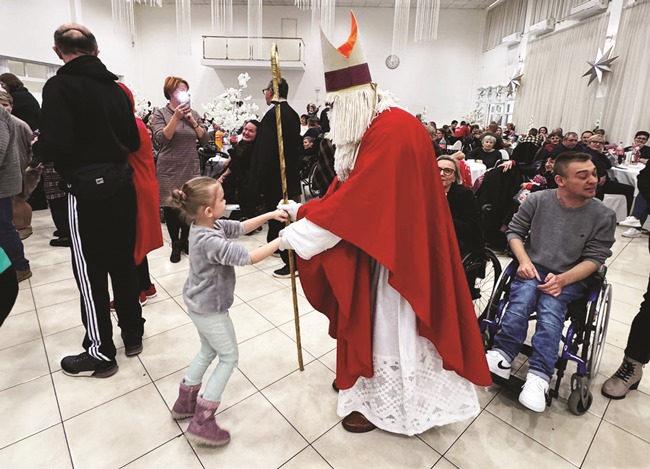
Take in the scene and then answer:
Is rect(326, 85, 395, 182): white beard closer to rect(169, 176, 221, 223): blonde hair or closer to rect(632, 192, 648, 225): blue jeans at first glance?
rect(169, 176, 221, 223): blonde hair

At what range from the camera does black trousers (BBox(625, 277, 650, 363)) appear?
187 cm

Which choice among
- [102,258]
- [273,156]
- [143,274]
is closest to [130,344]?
[102,258]

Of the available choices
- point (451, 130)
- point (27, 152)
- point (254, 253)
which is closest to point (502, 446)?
point (254, 253)

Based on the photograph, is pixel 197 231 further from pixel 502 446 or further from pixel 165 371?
pixel 502 446

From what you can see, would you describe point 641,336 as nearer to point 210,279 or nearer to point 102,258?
point 210,279

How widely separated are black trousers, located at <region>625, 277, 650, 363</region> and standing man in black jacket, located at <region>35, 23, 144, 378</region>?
2628 millimetres

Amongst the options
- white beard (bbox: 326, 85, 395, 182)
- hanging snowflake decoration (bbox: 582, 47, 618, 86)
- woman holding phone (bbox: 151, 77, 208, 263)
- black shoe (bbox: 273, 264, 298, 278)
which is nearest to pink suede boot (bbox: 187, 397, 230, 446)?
white beard (bbox: 326, 85, 395, 182)

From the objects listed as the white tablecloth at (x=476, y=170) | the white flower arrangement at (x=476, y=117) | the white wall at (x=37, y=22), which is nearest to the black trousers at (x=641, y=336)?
the white tablecloth at (x=476, y=170)

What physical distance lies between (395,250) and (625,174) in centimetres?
560

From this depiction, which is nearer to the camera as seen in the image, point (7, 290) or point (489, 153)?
point (7, 290)

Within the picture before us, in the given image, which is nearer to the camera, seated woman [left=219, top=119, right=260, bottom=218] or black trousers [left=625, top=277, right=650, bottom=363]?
black trousers [left=625, top=277, right=650, bottom=363]

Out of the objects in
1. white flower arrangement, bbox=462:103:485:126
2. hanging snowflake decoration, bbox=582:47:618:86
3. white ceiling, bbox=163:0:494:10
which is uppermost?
white ceiling, bbox=163:0:494:10

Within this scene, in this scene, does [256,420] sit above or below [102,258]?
below

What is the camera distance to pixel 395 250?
53.0 inches
